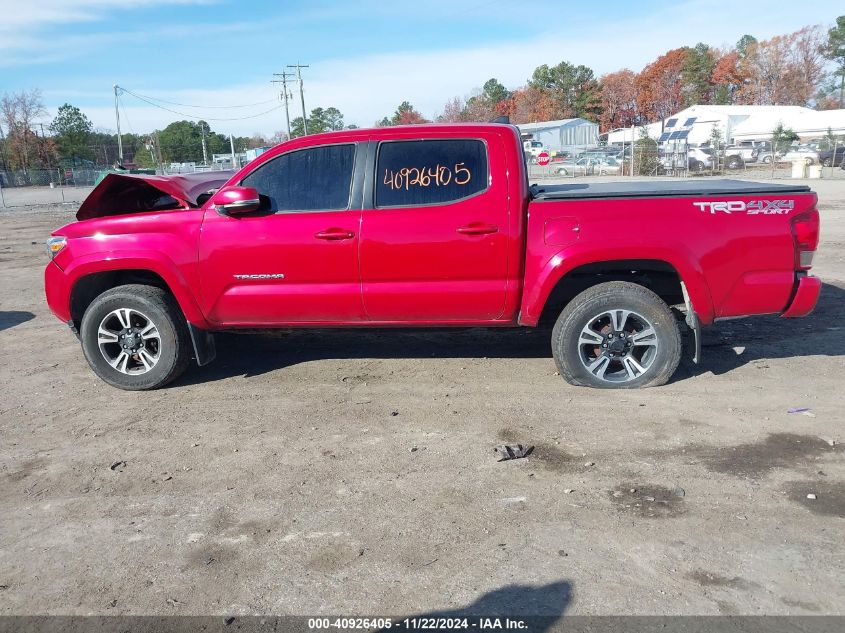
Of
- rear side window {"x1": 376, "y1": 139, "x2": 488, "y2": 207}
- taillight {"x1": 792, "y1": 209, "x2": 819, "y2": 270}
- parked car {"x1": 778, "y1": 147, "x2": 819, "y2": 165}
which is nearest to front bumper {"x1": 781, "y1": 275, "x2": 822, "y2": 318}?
taillight {"x1": 792, "y1": 209, "x2": 819, "y2": 270}

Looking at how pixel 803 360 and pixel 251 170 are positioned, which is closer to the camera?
pixel 251 170

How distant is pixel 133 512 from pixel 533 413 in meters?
2.58

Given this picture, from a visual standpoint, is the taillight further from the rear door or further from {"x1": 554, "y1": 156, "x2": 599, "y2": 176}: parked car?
{"x1": 554, "y1": 156, "x2": 599, "y2": 176}: parked car

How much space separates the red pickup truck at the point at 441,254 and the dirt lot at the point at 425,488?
520mm

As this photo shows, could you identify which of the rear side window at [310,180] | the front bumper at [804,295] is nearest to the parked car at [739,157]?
the front bumper at [804,295]

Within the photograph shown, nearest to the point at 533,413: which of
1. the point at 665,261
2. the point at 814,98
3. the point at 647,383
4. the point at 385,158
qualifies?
the point at 647,383

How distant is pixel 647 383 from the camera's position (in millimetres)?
5156

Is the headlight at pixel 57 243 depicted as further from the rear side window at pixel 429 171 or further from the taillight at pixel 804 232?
the taillight at pixel 804 232

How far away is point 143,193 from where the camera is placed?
6418 mm

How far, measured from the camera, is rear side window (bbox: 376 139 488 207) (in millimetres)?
5066

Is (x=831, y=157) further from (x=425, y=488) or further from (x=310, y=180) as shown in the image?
(x=425, y=488)

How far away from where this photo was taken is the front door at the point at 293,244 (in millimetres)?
5141

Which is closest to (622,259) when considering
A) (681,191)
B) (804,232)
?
(681,191)

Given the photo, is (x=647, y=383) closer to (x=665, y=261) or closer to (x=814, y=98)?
(x=665, y=261)
